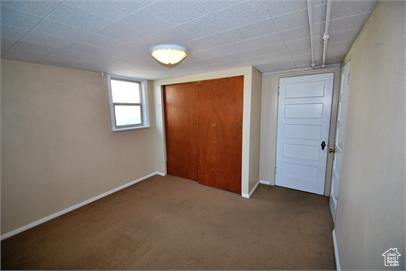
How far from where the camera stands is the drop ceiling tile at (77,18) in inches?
42.3

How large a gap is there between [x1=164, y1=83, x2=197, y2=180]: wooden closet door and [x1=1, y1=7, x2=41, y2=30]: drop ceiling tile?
91.5 inches

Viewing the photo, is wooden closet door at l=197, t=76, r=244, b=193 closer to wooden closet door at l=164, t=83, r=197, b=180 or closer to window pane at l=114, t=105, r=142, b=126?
wooden closet door at l=164, t=83, r=197, b=180

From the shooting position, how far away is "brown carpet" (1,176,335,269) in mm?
1725

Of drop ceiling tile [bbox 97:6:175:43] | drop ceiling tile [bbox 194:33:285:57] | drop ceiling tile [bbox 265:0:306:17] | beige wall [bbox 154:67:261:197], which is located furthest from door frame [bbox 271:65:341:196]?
drop ceiling tile [bbox 97:6:175:43]

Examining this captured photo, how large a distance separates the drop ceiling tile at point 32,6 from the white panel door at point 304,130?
10.1ft

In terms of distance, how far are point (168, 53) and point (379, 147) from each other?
5.68 feet

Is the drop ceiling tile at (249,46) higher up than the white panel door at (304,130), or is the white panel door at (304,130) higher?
the drop ceiling tile at (249,46)

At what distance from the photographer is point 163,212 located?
101 inches

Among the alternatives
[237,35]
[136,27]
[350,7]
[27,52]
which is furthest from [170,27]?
[27,52]

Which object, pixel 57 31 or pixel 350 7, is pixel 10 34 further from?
pixel 350 7

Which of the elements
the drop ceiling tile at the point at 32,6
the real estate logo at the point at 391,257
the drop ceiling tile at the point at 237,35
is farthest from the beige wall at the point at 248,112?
the drop ceiling tile at the point at 32,6

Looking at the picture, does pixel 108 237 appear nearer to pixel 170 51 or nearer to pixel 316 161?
pixel 170 51

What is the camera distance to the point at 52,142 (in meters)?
2.42

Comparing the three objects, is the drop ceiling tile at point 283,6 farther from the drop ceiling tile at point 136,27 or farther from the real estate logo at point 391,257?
the real estate logo at point 391,257
